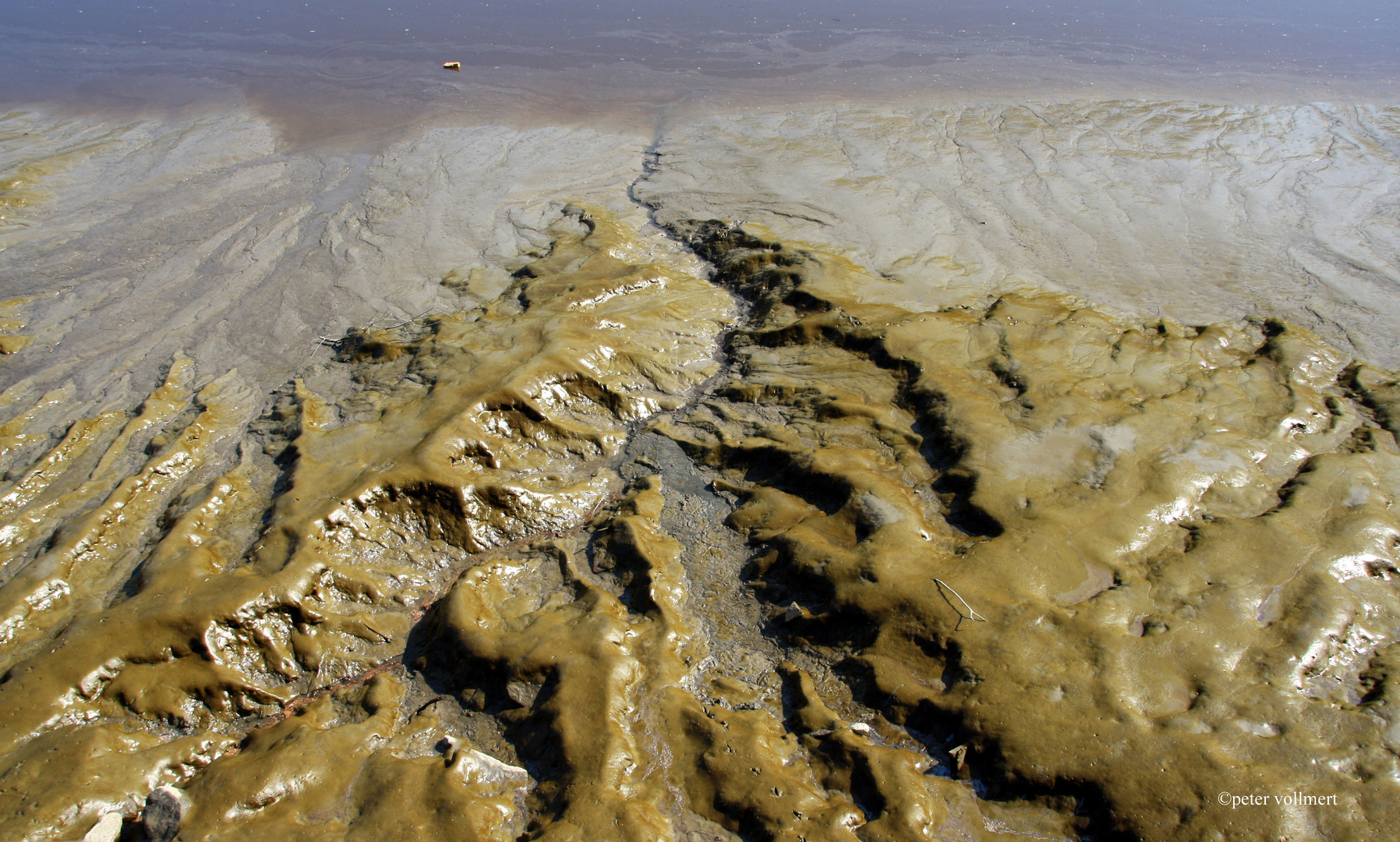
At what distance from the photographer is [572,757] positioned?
7.64 feet

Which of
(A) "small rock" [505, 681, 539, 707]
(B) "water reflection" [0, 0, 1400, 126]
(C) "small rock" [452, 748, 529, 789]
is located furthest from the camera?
(B) "water reflection" [0, 0, 1400, 126]

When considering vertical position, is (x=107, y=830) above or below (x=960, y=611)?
below

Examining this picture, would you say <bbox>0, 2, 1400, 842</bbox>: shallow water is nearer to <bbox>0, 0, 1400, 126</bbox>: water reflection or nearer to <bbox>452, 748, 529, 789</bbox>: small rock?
<bbox>452, 748, 529, 789</bbox>: small rock

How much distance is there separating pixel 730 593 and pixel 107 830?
7.01ft

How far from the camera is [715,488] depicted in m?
3.63

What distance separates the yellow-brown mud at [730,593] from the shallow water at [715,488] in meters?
0.02

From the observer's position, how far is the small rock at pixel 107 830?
2100 millimetres

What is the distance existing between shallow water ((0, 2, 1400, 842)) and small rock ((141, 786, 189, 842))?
0.6 inches

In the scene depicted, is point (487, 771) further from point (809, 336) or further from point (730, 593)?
point (809, 336)

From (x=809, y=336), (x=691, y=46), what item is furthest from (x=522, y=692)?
(x=691, y=46)

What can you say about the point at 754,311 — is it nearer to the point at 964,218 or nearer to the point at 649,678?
the point at 964,218

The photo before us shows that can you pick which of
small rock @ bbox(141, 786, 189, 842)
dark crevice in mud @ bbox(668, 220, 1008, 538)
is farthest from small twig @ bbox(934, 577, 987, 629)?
small rock @ bbox(141, 786, 189, 842)

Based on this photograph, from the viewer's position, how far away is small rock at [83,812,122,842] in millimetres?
2100

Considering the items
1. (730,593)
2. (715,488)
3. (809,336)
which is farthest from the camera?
(809,336)
